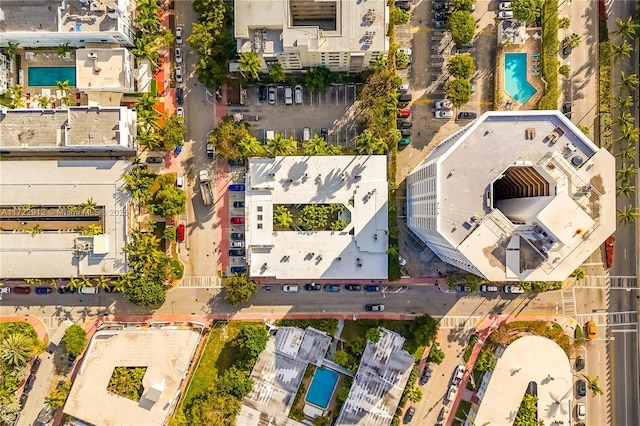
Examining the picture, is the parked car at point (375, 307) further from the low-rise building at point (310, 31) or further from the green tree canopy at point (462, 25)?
the green tree canopy at point (462, 25)

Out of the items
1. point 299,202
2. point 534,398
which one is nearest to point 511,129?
point 299,202

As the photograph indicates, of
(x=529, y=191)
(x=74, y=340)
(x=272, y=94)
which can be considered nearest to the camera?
(x=529, y=191)

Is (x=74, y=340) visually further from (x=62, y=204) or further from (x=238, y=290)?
(x=238, y=290)

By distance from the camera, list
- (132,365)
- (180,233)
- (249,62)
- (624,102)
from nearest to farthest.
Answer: (249,62) < (624,102) < (132,365) < (180,233)

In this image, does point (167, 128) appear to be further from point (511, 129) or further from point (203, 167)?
point (511, 129)

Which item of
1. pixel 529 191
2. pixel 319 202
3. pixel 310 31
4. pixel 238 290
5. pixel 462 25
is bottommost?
pixel 238 290

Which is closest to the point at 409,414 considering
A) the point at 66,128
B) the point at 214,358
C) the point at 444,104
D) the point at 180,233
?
the point at 214,358
